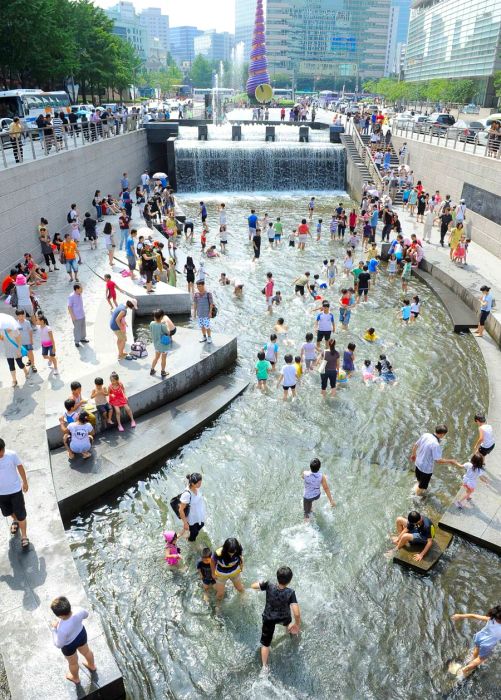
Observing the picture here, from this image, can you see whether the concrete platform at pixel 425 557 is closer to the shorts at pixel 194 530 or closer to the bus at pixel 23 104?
the shorts at pixel 194 530

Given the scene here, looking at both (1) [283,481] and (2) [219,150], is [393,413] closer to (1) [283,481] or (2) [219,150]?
(1) [283,481]

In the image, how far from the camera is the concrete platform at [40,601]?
18.0 ft

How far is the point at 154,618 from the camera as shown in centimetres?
689

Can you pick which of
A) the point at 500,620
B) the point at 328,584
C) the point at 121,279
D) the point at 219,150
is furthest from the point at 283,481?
the point at 219,150

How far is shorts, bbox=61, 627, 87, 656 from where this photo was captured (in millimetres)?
5328

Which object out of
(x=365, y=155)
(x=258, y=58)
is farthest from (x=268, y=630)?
(x=258, y=58)

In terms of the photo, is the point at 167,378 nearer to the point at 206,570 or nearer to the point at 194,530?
the point at 194,530

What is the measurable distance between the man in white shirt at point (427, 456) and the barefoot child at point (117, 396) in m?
5.23

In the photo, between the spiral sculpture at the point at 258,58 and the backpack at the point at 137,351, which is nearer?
the backpack at the point at 137,351

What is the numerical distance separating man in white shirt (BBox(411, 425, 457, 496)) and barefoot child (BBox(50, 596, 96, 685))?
18.7 ft

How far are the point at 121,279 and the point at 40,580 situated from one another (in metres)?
11.5

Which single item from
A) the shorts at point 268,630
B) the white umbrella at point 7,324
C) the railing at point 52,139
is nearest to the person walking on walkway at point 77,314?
the white umbrella at point 7,324

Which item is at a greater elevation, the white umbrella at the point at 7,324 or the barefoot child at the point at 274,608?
the white umbrella at the point at 7,324

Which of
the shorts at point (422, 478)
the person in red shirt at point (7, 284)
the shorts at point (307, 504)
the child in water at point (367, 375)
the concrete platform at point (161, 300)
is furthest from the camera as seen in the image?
the concrete platform at point (161, 300)
